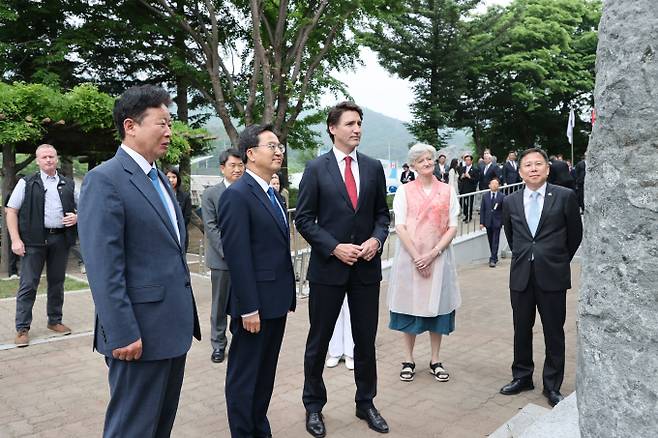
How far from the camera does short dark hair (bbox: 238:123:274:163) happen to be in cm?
337

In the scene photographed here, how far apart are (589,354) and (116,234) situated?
73.9 inches

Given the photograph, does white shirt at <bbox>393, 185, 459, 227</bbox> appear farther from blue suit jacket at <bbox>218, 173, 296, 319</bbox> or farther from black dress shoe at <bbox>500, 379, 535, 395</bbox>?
blue suit jacket at <bbox>218, 173, 296, 319</bbox>

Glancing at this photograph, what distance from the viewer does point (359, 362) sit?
3.81 metres

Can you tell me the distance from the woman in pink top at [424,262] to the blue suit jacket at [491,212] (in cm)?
649

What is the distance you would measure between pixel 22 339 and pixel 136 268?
160 inches

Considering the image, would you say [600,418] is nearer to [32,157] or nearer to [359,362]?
[359,362]

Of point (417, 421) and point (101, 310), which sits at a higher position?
point (101, 310)

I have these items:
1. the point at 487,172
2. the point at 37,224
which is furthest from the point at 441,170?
the point at 37,224

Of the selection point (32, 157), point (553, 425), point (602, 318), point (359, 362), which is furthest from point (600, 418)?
point (32, 157)

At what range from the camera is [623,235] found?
65.5 inches

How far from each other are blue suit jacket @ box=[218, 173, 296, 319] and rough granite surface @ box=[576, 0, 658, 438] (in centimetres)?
190

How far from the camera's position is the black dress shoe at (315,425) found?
368 cm

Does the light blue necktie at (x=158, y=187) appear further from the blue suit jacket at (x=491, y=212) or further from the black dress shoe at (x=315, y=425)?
the blue suit jacket at (x=491, y=212)

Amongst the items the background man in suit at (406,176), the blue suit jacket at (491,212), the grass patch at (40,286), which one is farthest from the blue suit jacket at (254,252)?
the background man in suit at (406,176)
